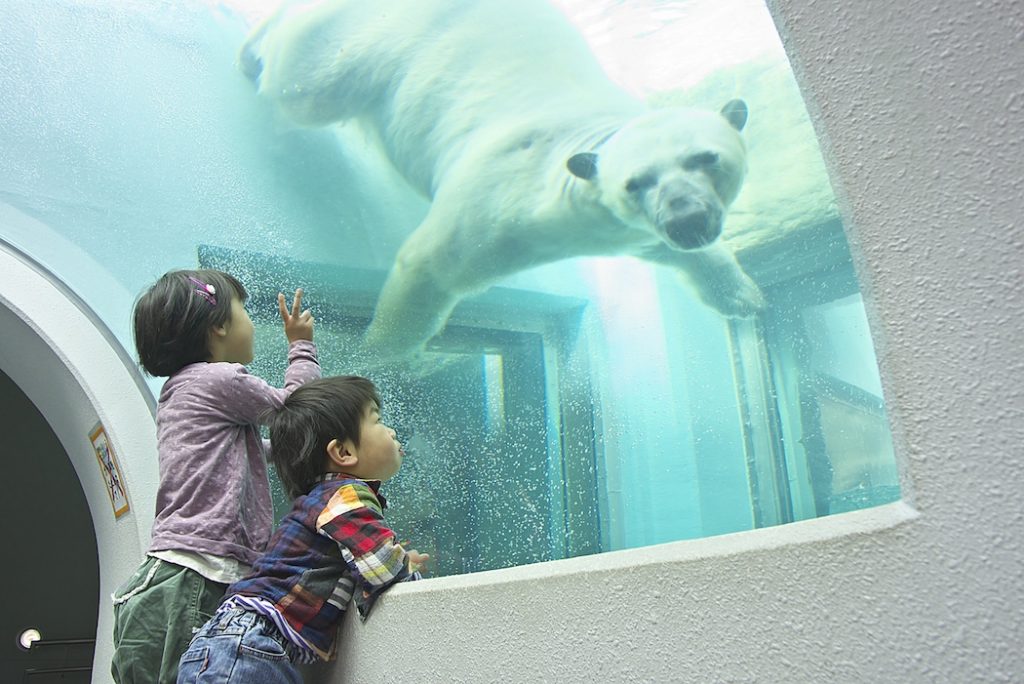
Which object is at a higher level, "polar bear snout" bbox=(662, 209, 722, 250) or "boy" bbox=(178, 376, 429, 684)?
"polar bear snout" bbox=(662, 209, 722, 250)

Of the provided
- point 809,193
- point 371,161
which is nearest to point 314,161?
point 371,161

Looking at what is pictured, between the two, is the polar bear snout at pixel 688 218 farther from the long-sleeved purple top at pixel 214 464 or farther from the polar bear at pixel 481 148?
the long-sleeved purple top at pixel 214 464

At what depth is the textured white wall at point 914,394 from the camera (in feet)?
1.08

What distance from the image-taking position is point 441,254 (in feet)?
10.6

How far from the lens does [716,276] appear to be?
14.2ft

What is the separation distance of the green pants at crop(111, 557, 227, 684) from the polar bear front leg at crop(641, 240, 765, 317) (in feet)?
10.00

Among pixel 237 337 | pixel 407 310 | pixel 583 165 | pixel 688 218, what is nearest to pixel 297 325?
pixel 237 337

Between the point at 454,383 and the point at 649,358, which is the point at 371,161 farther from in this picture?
the point at 649,358

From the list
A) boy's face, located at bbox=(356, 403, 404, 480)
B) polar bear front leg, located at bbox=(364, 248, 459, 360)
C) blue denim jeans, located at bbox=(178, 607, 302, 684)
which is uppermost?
polar bear front leg, located at bbox=(364, 248, 459, 360)

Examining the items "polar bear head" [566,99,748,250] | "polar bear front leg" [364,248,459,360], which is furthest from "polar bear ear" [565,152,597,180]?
"polar bear front leg" [364,248,459,360]

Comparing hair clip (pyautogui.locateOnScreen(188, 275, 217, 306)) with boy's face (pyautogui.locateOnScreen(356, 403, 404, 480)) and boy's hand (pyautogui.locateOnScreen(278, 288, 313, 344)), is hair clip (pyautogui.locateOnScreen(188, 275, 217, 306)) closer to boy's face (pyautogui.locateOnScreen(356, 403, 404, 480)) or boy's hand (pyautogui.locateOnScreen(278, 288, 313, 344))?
boy's hand (pyautogui.locateOnScreen(278, 288, 313, 344))

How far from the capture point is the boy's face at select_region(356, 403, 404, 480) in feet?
2.97

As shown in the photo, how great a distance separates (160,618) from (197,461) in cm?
17

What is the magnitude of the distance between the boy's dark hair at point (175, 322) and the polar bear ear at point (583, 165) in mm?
2336
